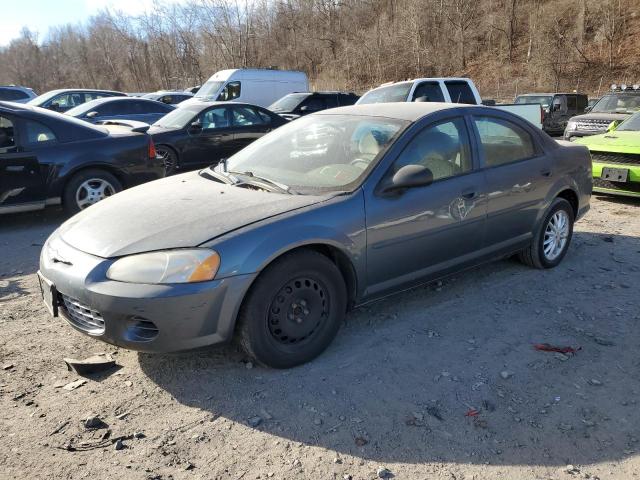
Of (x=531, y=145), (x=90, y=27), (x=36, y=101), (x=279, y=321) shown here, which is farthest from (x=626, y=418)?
(x=90, y=27)

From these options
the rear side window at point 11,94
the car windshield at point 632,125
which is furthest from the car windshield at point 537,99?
the rear side window at point 11,94

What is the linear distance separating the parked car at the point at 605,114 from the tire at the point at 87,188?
32.5ft

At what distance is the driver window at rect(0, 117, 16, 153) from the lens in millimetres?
6172

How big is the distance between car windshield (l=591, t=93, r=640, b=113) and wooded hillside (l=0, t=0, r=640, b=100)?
57.0 feet

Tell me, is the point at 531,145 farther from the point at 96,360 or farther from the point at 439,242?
the point at 96,360

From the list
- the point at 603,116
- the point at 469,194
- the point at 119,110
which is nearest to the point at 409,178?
the point at 469,194

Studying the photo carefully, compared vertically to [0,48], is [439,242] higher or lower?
lower

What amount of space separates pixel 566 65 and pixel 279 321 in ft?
109

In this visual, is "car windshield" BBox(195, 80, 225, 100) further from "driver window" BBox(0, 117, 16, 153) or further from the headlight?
the headlight

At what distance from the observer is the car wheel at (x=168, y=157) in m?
9.82

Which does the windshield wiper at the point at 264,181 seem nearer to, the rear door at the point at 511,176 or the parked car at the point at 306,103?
the rear door at the point at 511,176

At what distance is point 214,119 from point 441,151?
7469mm

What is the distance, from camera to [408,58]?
3997cm

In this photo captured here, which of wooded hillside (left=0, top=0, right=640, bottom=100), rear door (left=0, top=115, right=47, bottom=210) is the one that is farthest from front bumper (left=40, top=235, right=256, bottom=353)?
wooded hillside (left=0, top=0, right=640, bottom=100)
